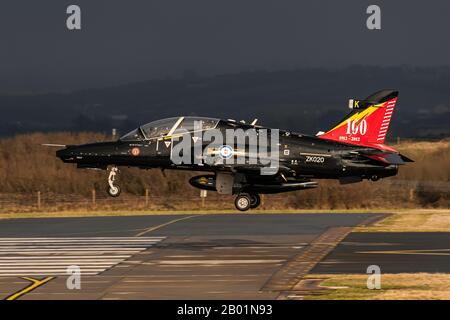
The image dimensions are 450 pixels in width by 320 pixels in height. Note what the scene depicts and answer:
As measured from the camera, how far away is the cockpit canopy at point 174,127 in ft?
139

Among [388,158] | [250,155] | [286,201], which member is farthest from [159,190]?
[388,158]

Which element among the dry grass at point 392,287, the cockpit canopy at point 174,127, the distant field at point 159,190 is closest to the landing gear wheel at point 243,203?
the cockpit canopy at point 174,127

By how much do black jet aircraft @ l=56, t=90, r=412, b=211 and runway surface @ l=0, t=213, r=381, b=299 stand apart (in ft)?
11.2

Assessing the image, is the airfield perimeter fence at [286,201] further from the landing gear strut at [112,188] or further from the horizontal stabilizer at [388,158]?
the landing gear strut at [112,188]

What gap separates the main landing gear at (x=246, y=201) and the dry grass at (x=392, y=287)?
5335 millimetres

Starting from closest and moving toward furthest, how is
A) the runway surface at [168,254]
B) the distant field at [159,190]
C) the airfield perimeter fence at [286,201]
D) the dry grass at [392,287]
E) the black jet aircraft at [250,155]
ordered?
the dry grass at [392,287]
the runway surface at [168,254]
the black jet aircraft at [250,155]
the airfield perimeter fence at [286,201]
the distant field at [159,190]

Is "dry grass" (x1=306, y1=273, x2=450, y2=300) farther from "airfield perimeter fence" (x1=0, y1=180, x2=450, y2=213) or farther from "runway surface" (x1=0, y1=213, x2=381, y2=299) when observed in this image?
"airfield perimeter fence" (x1=0, y1=180, x2=450, y2=213)

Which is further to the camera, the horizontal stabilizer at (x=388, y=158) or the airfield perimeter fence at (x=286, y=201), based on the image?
the airfield perimeter fence at (x=286, y=201)

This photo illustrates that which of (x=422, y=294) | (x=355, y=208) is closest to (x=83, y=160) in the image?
(x=422, y=294)

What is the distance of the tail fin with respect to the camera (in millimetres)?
43750

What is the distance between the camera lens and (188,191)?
258 feet

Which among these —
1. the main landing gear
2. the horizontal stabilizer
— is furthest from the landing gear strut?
the horizontal stabilizer

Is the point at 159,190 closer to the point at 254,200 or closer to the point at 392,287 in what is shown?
the point at 254,200
